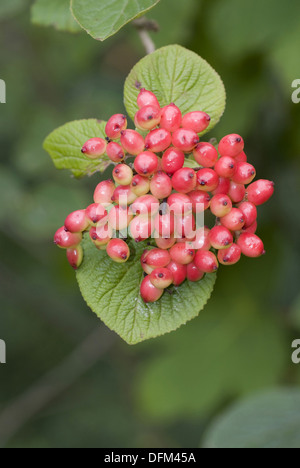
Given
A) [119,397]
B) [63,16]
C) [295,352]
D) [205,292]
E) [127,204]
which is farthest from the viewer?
[119,397]

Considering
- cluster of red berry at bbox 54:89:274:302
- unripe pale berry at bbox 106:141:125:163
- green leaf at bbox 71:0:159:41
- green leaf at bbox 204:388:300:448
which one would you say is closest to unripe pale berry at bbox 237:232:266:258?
cluster of red berry at bbox 54:89:274:302

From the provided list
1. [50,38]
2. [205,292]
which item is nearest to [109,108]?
[50,38]

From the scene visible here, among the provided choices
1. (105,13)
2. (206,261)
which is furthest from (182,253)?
(105,13)

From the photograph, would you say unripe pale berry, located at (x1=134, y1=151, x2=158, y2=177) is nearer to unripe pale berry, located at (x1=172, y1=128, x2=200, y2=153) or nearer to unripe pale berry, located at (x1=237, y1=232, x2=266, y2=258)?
unripe pale berry, located at (x1=172, y1=128, x2=200, y2=153)

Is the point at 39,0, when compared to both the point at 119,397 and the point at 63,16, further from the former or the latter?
the point at 119,397

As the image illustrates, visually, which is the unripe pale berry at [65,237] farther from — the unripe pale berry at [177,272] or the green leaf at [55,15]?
the green leaf at [55,15]

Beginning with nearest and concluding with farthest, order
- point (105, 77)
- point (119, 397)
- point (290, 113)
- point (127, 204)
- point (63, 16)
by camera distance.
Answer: point (127, 204) < point (63, 16) < point (290, 113) < point (105, 77) < point (119, 397)

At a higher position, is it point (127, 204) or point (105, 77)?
point (105, 77)

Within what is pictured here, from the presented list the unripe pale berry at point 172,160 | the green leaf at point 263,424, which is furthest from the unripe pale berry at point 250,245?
the green leaf at point 263,424
